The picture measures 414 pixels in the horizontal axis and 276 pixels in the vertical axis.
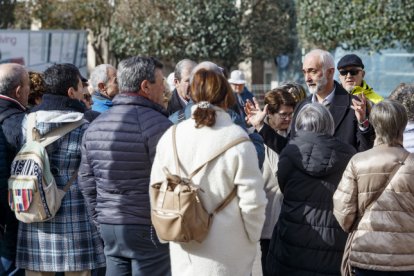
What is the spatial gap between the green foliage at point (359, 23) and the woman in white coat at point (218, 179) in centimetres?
1562

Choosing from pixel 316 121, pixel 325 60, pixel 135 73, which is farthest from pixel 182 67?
pixel 316 121

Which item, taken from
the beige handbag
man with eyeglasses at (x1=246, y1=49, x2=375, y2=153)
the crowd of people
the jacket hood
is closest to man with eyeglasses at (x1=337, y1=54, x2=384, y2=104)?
man with eyeglasses at (x1=246, y1=49, x2=375, y2=153)

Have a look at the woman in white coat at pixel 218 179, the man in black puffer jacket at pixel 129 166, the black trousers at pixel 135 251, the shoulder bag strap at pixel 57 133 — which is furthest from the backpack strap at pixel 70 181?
the woman in white coat at pixel 218 179

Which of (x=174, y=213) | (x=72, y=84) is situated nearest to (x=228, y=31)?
(x=72, y=84)

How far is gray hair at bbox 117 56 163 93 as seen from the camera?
5.47 m

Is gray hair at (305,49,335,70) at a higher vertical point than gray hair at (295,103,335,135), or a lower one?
higher

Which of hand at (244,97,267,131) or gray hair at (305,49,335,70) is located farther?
gray hair at (305,49,335,70)

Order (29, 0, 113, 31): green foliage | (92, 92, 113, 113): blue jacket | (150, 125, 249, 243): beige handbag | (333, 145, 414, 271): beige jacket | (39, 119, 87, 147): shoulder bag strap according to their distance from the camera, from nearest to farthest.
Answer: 1. (150, 125, 249, 243): beige handbag
2. (333, 145, 414, 271): beige jacket
3. (39, 119, 87, 147): shoulder bag strap
4. (92, 92, 113, 113): blue jacket
5. (29, 0, 113, 31): green foliage

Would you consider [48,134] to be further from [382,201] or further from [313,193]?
[382,201]

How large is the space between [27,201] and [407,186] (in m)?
2.41

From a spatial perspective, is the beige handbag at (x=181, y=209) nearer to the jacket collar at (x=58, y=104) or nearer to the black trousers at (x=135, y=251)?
the black trousers at (x=135, y=251)

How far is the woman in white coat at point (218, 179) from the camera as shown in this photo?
15.4 ft

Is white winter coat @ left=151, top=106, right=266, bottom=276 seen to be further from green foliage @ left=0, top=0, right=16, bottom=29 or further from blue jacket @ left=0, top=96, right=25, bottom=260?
green foliage @ left=0, top=0, right=16, bottom=29

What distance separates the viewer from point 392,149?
5062 mm
